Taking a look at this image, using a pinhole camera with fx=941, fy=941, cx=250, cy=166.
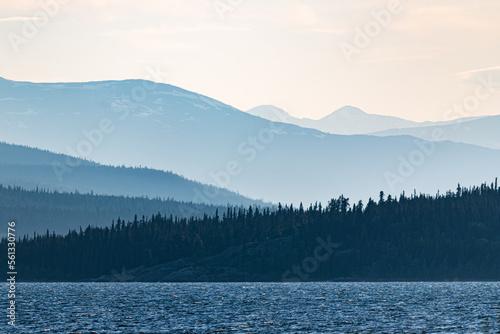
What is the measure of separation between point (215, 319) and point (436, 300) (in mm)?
64357

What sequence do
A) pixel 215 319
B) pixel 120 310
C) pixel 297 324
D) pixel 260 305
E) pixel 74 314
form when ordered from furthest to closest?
1. pixel 260 305
2. pixel 120 310
3. pixel 74 314
4. pixel 215 319
5. pixel 297 324

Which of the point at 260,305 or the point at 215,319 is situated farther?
the point at 260,305

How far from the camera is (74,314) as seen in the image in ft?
531

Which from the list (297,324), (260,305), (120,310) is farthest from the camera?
(260,305)

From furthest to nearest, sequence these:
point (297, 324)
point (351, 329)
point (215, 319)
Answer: point (215, 319)
point (297, 324)
point (351, 329)

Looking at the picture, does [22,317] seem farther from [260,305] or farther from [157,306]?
[260,305]

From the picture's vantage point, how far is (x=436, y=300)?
643ft

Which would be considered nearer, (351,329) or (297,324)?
(351,329)

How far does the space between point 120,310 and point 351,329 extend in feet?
185

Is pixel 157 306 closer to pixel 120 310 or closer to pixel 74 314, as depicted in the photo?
pixel 120 310

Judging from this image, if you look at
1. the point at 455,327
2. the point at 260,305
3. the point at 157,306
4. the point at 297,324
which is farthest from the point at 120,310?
the point at 455,327

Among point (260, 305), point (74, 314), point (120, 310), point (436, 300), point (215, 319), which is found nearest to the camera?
point (215, 319)

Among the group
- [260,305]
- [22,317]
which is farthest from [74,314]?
[260,305]

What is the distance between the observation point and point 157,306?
183 meters
